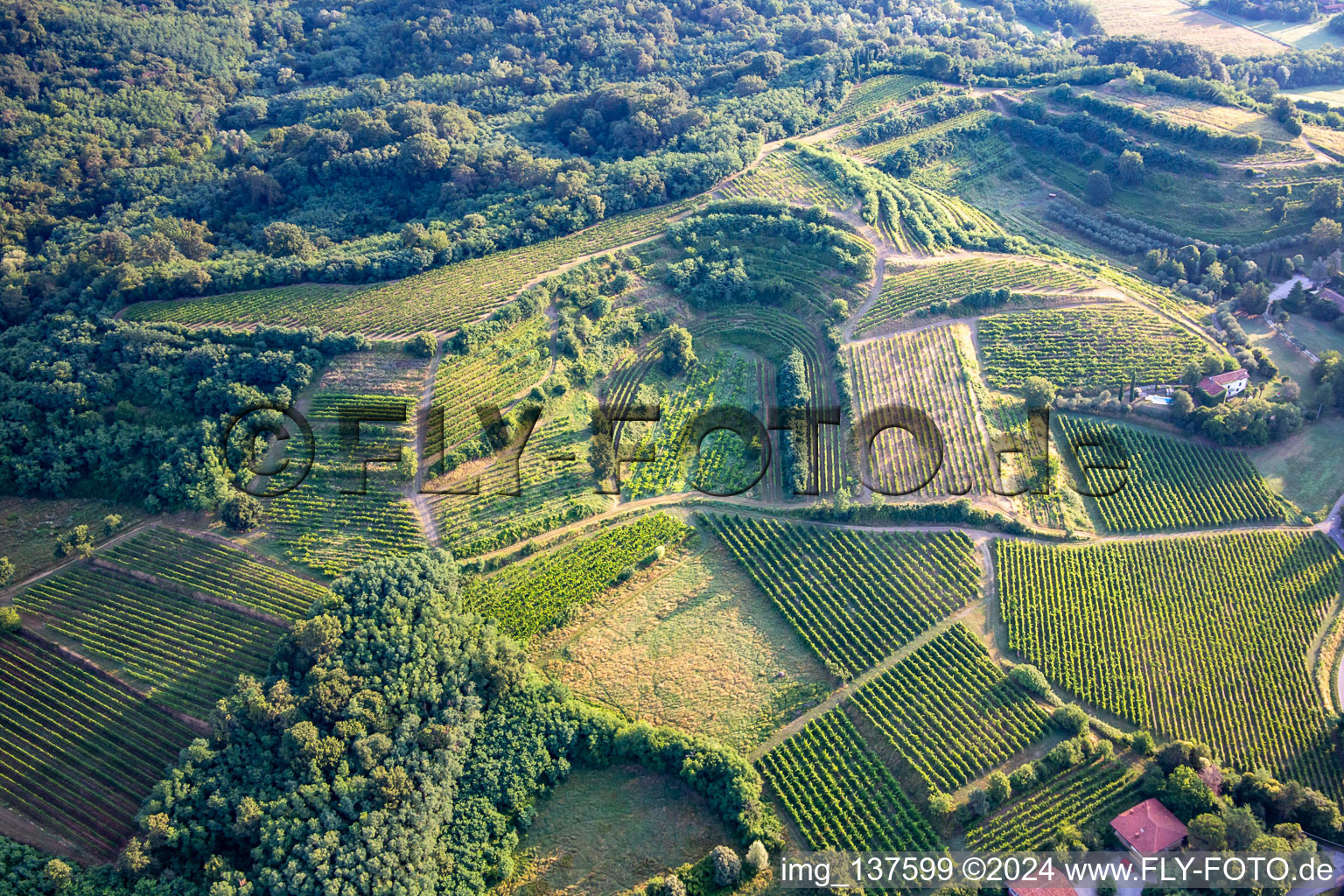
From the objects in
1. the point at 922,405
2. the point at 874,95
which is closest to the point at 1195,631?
the point at 922,405

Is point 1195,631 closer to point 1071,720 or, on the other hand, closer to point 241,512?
point 1071,720

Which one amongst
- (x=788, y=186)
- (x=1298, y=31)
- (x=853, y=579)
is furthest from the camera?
(x=1298, y=31)

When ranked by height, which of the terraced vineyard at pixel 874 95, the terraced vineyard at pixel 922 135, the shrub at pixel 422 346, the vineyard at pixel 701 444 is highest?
the terraced vineyard at pixel 874 95

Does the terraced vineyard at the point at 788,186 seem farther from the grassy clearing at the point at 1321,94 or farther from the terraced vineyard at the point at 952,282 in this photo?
the grassy clearing at the point at 1321,94

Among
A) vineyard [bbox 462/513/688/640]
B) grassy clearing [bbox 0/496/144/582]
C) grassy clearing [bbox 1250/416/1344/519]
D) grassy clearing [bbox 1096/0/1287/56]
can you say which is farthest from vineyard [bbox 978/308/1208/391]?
grassy clearing [bbox 0/496/144/582]

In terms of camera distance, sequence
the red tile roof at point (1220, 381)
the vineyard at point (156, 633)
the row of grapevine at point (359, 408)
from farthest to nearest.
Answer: the red tile roof at point (1220, 381) < the row of grapevine at point (359, 408) < the vineyard at point (156, 633)

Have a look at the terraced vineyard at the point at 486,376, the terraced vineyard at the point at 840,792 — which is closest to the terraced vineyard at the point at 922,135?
the terraced vineyard at the point at 486,376

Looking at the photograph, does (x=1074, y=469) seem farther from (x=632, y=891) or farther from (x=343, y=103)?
(x=343, y=103)
